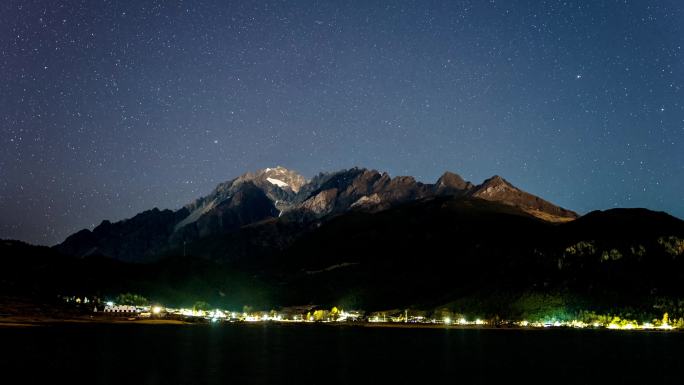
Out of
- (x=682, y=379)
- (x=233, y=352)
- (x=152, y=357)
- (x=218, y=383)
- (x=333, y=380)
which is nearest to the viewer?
(x=218, y=383)

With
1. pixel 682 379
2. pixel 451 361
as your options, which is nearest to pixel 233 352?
pixel 451 361

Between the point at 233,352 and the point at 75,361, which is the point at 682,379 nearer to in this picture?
the point at 233,352

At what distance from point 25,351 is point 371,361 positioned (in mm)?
91877

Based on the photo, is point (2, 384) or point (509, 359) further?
point (509, 359)

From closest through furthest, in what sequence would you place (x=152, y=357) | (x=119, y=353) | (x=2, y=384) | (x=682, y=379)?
1. (x=2, y=384)
2. (x=682, y=379)
3. (x=152, y=357)
4. (x=119, y=353)

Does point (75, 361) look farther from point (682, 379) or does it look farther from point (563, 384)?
point (682, 379)

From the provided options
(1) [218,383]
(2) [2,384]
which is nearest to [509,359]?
(1) [218,383]

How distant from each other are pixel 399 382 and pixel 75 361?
3080 inches

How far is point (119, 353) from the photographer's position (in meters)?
176

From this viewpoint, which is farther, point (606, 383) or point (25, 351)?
point (25, 351)

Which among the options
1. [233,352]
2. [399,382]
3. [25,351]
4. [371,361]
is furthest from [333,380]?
[25,351]

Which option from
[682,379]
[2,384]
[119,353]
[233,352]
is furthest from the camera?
[233,352]

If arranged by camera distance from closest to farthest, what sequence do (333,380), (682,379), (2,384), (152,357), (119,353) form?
(2,384) → (333,380) → (682,379) → (152,357) → (119,353)

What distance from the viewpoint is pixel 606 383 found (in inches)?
5320
